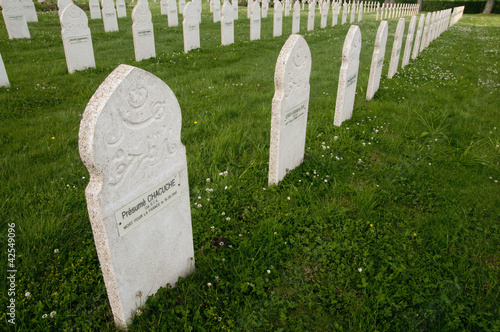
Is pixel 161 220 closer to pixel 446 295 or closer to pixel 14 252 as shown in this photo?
pixel 14 252

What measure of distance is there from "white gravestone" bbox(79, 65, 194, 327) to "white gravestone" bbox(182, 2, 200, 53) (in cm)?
824

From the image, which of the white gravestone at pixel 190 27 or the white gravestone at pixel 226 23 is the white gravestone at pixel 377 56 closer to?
the white gravestone at pixel 190 27

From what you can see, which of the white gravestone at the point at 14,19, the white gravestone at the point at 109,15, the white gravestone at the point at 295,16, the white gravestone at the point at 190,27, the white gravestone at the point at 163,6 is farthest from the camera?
the white gravestone at the point at 163,6

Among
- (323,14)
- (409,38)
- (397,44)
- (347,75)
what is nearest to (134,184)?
(347,75)

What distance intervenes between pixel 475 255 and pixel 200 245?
7.78 feet

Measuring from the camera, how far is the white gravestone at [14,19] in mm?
9523

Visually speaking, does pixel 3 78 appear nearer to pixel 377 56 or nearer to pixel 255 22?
pixel 377 56

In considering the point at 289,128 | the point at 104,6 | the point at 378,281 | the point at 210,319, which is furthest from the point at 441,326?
the point at 104,6

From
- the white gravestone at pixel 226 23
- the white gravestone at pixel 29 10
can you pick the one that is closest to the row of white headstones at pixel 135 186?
the white gravestone at pixel 226 23

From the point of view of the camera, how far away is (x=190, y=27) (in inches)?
376

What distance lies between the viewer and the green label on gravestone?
183 centimetres

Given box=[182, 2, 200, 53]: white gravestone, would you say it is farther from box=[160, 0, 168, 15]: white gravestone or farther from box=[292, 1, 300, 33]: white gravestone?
box=[160, 0, 168, 15]: white gravestone

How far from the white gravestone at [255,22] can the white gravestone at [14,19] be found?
23.9ft

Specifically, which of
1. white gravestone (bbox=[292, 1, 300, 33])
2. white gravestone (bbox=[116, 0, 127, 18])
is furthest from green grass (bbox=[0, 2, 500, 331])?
white gravestone (bbox=[116, 0, 127, 18])
